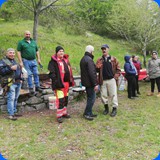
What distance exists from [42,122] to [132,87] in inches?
152

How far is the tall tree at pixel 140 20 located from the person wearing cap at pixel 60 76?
8.41 meters

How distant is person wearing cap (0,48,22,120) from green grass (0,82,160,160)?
1.65 feet

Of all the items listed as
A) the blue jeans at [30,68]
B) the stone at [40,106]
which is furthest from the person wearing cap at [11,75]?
the stone at [40,106]

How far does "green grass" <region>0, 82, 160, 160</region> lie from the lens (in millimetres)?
4230

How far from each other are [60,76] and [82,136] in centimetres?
151

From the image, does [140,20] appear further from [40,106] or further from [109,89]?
[40,106]

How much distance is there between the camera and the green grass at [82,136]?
4230 millimetres

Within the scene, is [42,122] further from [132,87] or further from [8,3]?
[8,3]

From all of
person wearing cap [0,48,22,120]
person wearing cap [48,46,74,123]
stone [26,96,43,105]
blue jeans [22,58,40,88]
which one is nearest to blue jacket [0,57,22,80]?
person wearing cap [0,48,22,120]

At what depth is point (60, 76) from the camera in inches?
216

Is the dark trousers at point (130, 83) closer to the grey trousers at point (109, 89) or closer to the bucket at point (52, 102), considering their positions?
the grey trousers at point (109, 89)

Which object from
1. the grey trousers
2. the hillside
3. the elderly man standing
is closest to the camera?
the grey trousers

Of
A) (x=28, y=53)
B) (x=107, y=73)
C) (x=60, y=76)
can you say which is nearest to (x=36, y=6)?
(x=28, y=53)

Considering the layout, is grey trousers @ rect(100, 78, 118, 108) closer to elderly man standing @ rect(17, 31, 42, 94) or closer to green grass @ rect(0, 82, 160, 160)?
green grass @ rect(0, 82, 160, 160)
